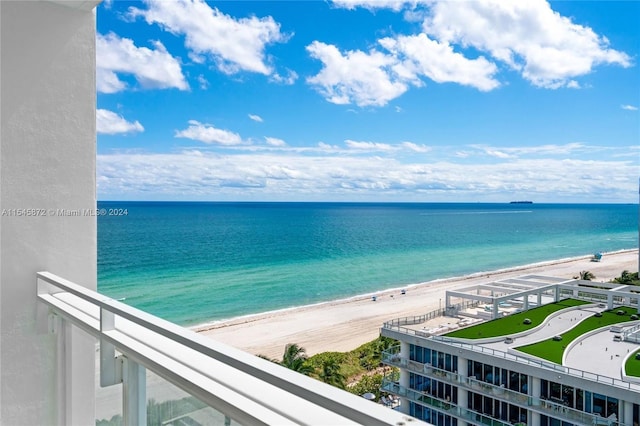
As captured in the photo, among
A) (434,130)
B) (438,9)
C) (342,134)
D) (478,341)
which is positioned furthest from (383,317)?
(434,130)

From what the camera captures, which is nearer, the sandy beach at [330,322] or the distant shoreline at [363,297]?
the sandy beach at [330,322]

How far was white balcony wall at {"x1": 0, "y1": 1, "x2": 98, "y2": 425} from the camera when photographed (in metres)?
1.77

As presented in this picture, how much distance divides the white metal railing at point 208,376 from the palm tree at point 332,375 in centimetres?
1076

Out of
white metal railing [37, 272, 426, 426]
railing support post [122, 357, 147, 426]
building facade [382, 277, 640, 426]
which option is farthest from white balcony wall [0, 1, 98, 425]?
building facade [382, 277, 640, 426]

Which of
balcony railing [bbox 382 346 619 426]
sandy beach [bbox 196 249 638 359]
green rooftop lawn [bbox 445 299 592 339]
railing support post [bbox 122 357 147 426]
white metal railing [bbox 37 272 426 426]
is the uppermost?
white metal railing [bbox 37 272 426 426]

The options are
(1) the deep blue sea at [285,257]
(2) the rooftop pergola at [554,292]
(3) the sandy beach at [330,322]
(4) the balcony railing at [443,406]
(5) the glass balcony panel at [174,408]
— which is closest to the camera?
(5) the glass balcony panel at [174,408]

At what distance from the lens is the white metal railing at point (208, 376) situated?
1.90ft

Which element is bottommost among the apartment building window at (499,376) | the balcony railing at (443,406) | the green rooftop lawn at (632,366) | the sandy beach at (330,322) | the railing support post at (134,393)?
the sandy beach at (330,322)

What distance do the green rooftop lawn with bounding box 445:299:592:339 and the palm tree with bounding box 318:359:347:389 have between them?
3.63 m

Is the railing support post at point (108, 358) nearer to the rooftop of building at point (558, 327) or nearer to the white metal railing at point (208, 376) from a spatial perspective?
the white metal railing at point (208, 376)

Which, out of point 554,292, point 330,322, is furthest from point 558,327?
point 330,322

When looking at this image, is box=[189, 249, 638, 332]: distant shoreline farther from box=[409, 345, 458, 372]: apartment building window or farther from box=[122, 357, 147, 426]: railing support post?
box=[122, 357, 147, 426]: railing support post

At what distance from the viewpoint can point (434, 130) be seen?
241ft

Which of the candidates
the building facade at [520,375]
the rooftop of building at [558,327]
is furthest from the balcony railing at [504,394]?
the rooftop of building at [558,327]
